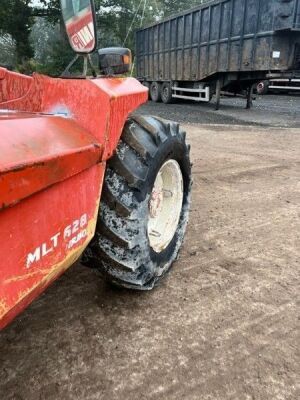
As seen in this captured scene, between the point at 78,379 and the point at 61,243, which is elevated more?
the point at 61,243

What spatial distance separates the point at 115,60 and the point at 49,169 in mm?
1099

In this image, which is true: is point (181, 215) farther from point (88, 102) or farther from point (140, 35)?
point (140, 35)

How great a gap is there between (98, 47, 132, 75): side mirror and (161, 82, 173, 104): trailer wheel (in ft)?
46.8

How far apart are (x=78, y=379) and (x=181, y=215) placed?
4.54 ft

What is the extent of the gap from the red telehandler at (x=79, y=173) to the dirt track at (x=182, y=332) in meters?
0.24

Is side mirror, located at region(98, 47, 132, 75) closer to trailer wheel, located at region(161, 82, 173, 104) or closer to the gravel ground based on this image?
the gravel ground

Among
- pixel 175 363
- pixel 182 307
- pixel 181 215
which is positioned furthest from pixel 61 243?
pixel 181 215

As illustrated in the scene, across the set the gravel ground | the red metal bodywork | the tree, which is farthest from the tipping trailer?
the red metal bodywork

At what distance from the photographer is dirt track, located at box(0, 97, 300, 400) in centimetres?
189

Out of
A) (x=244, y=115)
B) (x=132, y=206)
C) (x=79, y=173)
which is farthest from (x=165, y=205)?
(x=244, y=115)

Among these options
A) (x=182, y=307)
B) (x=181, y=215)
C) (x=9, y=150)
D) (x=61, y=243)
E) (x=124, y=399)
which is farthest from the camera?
(x=181, y=215)

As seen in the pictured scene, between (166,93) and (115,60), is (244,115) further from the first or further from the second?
(115,60)

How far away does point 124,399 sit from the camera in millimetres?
1812

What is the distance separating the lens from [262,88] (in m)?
20.0
